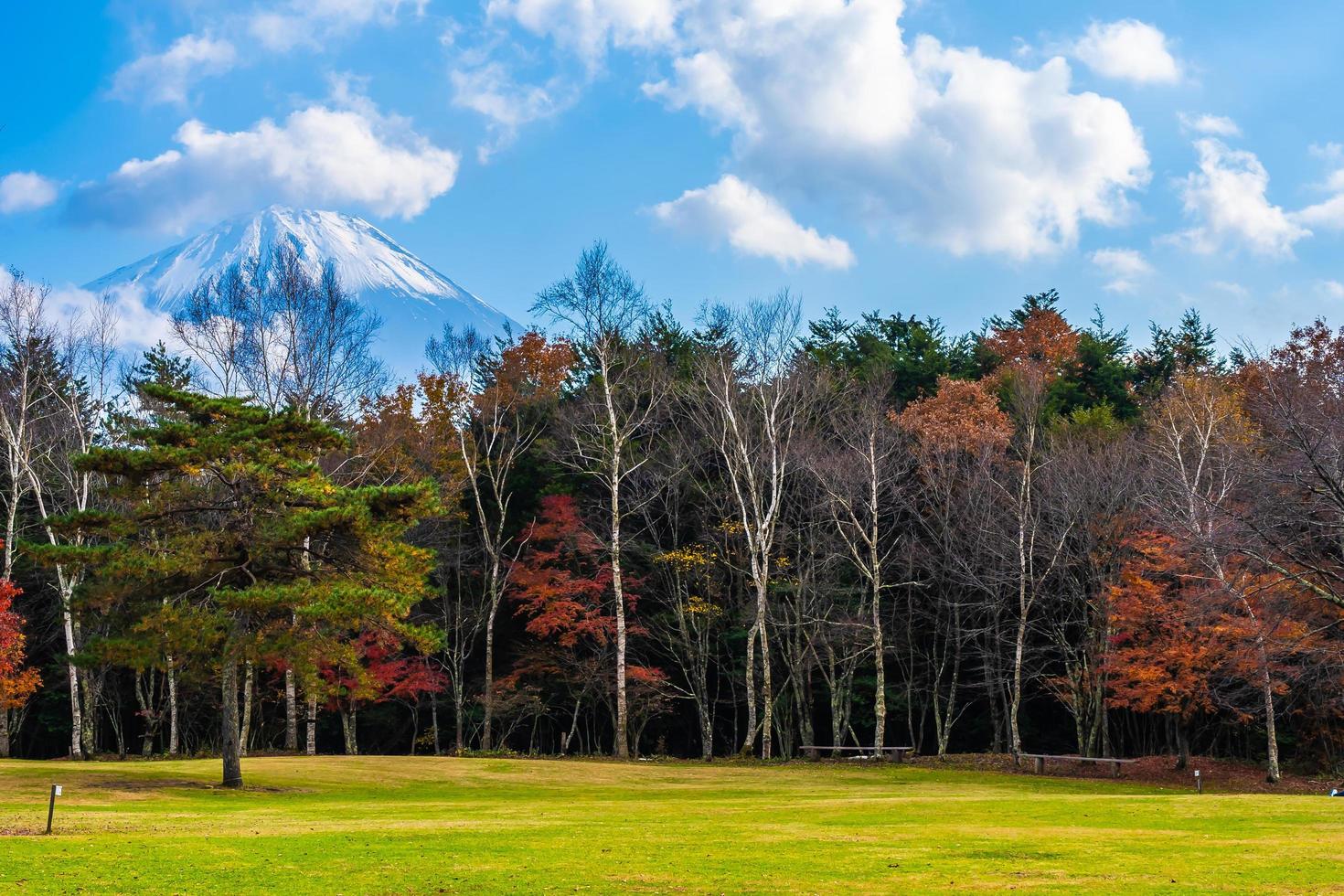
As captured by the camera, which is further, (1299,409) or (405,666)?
(405,666)

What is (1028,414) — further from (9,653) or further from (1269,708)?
(9,653)

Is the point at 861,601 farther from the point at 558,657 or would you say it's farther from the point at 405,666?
the point at 405,666

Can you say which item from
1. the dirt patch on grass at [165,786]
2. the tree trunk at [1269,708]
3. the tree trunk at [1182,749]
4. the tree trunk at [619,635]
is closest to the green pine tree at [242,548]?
the dirt patch on grass at [165,786]

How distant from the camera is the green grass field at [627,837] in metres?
11.9

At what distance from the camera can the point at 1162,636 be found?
3189 cm

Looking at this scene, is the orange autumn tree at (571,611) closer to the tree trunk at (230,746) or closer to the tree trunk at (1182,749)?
the tree trunk at (230,746)

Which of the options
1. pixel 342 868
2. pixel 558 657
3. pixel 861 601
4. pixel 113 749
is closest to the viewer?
pixel 342 868

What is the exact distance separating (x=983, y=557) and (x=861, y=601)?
15.0 feet

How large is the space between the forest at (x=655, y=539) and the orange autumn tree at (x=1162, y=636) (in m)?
0.14

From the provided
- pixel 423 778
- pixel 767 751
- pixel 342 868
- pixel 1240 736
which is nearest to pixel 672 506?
pixel 767 751

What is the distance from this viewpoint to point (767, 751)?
36.4m

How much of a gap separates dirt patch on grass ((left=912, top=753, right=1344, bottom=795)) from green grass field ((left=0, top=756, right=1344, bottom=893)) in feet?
19.6

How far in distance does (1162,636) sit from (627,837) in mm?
21644

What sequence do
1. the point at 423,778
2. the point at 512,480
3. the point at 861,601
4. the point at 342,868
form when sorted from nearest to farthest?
the point at 342,868, the point at 423,778, the point at 861,601, the point at 512,480
